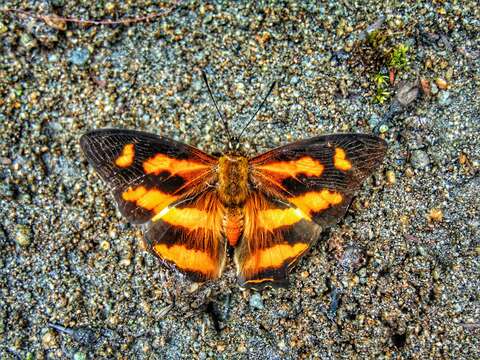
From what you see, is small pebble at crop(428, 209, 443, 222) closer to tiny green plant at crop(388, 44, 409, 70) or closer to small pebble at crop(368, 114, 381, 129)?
small pebble at crop(368, 114, 381, 129)

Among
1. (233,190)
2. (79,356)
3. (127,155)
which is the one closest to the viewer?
(127,155)

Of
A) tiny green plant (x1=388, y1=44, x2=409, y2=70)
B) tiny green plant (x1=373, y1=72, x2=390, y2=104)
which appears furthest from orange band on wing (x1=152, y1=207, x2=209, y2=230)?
tiny green plant (x1=388, y1=44, x2=409, y2=70)

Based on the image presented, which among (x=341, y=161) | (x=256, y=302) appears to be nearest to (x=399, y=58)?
(x=341, y=161)

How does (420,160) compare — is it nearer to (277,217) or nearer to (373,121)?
(373,121)

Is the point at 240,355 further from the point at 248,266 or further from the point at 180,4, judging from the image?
the point at 180,4

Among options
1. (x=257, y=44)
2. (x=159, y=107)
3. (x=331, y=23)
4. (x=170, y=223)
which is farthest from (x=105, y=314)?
(x=331, y=23)

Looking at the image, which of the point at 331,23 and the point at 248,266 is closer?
the point at 248,266

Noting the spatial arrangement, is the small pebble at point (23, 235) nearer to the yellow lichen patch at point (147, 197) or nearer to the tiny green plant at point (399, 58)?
the yellow lichen patch at point (147, 197)
